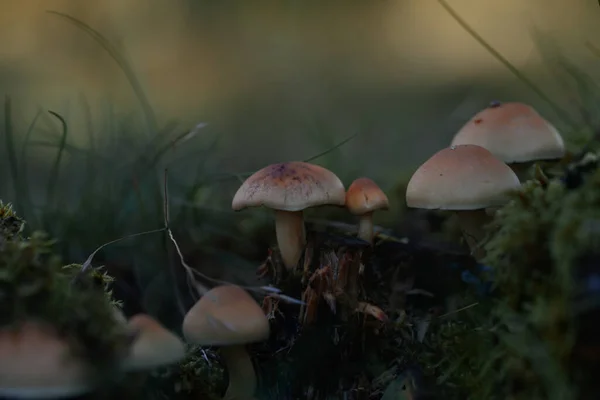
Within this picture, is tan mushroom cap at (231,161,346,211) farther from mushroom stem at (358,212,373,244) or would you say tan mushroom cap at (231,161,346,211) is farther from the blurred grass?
the blurred grass

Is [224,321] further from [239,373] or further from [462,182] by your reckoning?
[462,182]

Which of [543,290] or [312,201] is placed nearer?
[543,290]

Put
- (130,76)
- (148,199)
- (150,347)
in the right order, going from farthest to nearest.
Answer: (130,76)
(148,199)
(150,347)

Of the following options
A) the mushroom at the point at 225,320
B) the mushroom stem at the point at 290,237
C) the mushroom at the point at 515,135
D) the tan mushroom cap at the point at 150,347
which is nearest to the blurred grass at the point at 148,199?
the mushroom at the point at 515,135

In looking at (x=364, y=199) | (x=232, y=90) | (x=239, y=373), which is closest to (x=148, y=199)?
(x=364, y=199)

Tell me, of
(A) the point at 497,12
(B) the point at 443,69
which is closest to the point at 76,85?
(B) the point at 443,69

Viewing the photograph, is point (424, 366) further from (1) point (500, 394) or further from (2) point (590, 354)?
(2) point (590, 354)
